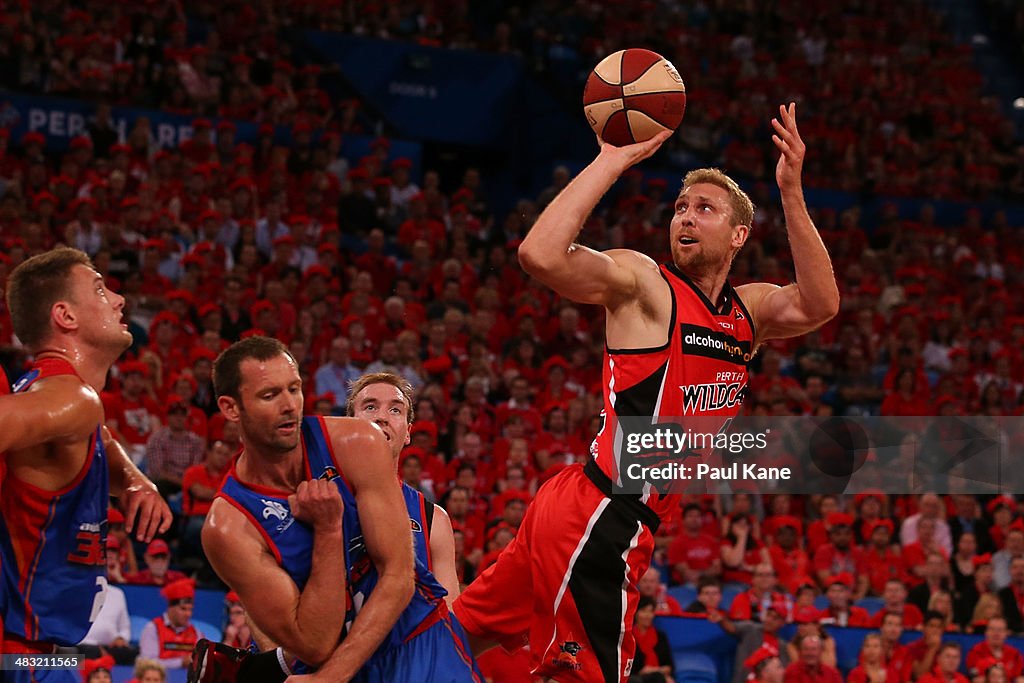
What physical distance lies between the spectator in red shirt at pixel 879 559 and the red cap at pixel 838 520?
22 centimetres

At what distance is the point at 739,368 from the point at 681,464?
1.53 feet

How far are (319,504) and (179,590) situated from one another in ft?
16.6

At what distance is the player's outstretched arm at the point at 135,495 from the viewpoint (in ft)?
14.9

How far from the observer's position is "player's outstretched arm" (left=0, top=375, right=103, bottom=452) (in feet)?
12.3

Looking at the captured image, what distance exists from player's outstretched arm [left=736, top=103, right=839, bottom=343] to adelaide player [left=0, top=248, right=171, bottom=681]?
8.65 ft

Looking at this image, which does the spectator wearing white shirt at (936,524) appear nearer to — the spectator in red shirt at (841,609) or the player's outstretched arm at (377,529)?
the spectator in red shirt at (841,609)

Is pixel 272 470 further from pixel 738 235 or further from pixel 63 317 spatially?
pixel 738 235

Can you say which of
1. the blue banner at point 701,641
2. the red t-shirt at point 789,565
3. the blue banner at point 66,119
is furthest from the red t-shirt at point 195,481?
the blue banner at point 66,119

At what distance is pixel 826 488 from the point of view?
1195cm

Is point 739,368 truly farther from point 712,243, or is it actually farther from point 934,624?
point 934,624

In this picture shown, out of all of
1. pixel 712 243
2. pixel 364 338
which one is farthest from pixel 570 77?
pixel 712 243

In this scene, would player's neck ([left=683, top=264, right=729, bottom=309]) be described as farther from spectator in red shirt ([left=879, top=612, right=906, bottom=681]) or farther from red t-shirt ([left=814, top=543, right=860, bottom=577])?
red t-shirt ([left=814, top=543, right=860, bottom=577])

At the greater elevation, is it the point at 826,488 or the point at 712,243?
the point at 712,243

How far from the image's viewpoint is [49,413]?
388 cm
